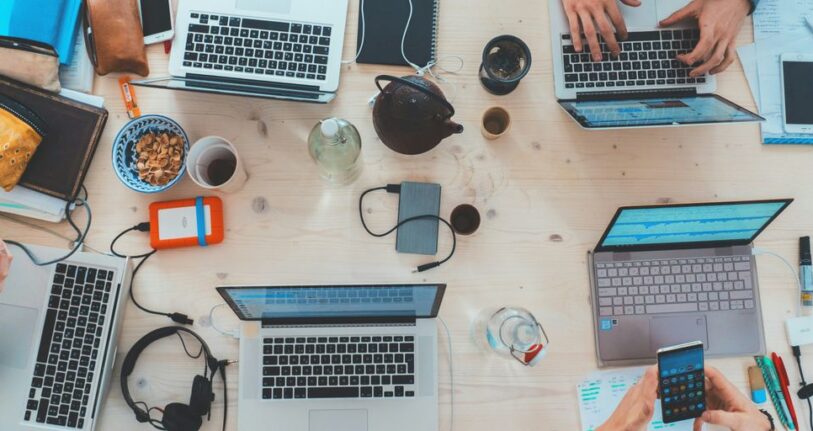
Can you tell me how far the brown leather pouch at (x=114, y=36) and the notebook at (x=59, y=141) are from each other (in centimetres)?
→ 10

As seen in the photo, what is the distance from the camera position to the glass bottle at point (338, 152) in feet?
3.26

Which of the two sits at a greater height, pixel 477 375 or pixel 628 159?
pixel 628 159

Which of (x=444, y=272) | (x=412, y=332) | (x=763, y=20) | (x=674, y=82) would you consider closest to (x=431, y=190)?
(x=444, y=272)

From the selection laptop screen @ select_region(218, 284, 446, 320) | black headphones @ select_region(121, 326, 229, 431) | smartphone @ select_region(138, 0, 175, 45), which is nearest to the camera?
laptop screen @ select_region(218, 284, 446, 320)

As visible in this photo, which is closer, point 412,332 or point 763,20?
point 412,332

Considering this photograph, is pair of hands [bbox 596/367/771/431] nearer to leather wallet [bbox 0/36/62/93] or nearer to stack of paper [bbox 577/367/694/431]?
stack of paper [bbox 577/367/694/431]

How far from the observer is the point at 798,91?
114 centimetres

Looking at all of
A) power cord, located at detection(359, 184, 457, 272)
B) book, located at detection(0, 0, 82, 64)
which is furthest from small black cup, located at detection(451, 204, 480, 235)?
book, located at detection(0, 0, 82, 64)

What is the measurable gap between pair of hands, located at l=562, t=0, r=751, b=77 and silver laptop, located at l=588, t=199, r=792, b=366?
358 mm

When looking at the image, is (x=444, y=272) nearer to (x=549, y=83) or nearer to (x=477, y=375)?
(x=477, y=375)

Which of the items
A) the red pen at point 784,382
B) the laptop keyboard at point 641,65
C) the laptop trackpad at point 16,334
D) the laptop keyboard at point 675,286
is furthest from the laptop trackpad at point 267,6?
the red pen at point 784,382

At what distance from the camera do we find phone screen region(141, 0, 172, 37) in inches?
43.1

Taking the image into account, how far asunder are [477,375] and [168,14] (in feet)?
3.12

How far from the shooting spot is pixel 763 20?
116 centimetres
